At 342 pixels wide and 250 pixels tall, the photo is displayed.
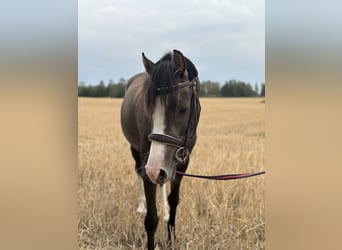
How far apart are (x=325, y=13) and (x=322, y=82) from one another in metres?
0.17

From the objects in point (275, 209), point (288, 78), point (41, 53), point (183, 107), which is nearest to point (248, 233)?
point (183, 107)

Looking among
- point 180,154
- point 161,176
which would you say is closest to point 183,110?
point 180,154

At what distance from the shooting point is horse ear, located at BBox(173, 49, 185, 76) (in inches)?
56.6

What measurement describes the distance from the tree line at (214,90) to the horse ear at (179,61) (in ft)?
1.67

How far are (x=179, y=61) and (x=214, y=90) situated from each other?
1.06m

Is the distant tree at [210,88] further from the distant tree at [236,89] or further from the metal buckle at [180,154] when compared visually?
the metal buckle at [180,154]

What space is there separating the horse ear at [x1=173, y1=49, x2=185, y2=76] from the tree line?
20.0 inches

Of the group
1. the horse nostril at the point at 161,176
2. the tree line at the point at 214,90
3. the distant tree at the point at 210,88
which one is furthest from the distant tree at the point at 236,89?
the horse nostril at the point at 161,176

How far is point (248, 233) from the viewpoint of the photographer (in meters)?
2.00

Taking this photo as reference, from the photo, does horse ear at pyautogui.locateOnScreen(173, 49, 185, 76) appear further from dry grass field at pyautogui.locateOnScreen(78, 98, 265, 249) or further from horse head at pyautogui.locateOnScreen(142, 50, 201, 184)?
dry grass field at pyautogui.locateOnScreen(78, 98, 265, 249)

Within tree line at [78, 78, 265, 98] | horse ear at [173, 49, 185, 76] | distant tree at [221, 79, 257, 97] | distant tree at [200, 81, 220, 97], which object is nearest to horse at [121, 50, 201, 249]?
horse ear at [173, 49, 185, 76]

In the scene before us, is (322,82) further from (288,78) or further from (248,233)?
(248,233)

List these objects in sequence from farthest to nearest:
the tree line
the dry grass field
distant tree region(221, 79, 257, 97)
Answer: distant tree region(221, 79, 257, 97)
the tree line
the dry grass field

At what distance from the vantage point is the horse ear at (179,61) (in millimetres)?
1438
